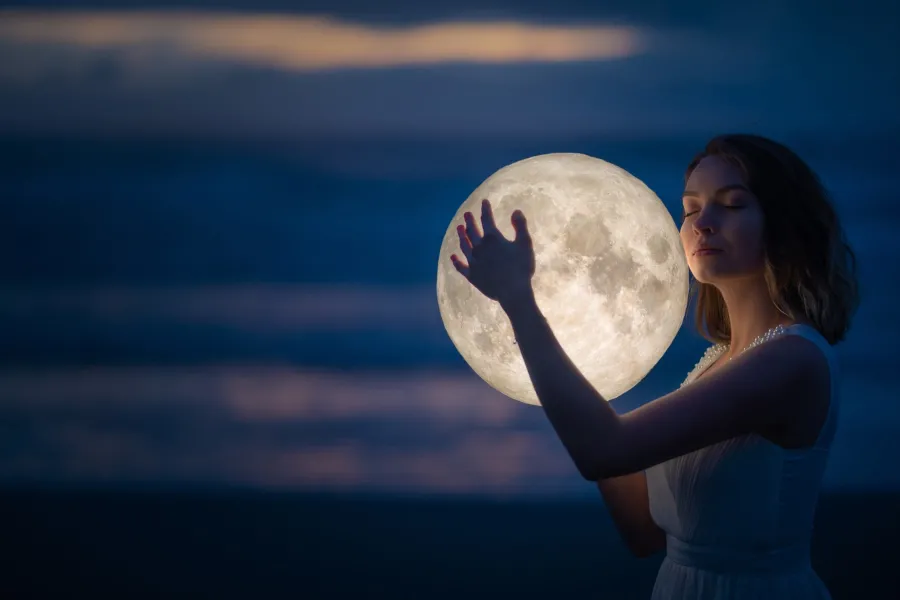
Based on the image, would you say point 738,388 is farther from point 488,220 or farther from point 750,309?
point 488,220

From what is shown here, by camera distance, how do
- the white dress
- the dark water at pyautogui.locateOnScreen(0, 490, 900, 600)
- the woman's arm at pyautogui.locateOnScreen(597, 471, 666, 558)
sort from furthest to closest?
the dark water at pyautogui.locateOnScreen(0, 490, 900, 600) < the woman's arm at pyautogui.locateOnScreen(597, 471, 666, 558) < the white dress

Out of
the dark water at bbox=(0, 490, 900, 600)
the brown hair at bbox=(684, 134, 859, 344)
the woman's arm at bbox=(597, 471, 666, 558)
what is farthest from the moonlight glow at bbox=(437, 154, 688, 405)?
the dark water at bbox=(0, 490, 900, 600)

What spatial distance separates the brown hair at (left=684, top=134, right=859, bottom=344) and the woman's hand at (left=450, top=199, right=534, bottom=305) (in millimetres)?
325

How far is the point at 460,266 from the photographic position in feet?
3.02

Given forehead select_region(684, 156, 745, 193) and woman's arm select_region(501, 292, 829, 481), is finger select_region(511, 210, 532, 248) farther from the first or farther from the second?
forehead select_region(684, 156, 745, 193)

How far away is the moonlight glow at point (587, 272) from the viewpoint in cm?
90

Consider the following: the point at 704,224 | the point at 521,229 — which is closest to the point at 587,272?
the point at 521,229

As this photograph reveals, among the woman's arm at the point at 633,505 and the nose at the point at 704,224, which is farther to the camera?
the woman's arm at the point at 633,505

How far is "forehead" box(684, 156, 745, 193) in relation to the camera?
992 millimetres

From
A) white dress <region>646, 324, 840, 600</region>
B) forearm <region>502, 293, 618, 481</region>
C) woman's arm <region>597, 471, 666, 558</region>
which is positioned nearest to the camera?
forearm <region>502, 293, 618, 481</region>

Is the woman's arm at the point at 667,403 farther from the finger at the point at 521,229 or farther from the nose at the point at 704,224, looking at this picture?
the nose at the point at 704,224

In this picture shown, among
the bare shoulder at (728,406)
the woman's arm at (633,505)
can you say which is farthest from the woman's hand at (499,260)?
the woman's arm at (633,505)

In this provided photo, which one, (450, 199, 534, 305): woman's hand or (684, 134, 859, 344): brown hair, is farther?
(684, 134, 859, 344): brown hair

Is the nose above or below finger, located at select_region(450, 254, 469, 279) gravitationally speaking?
above
